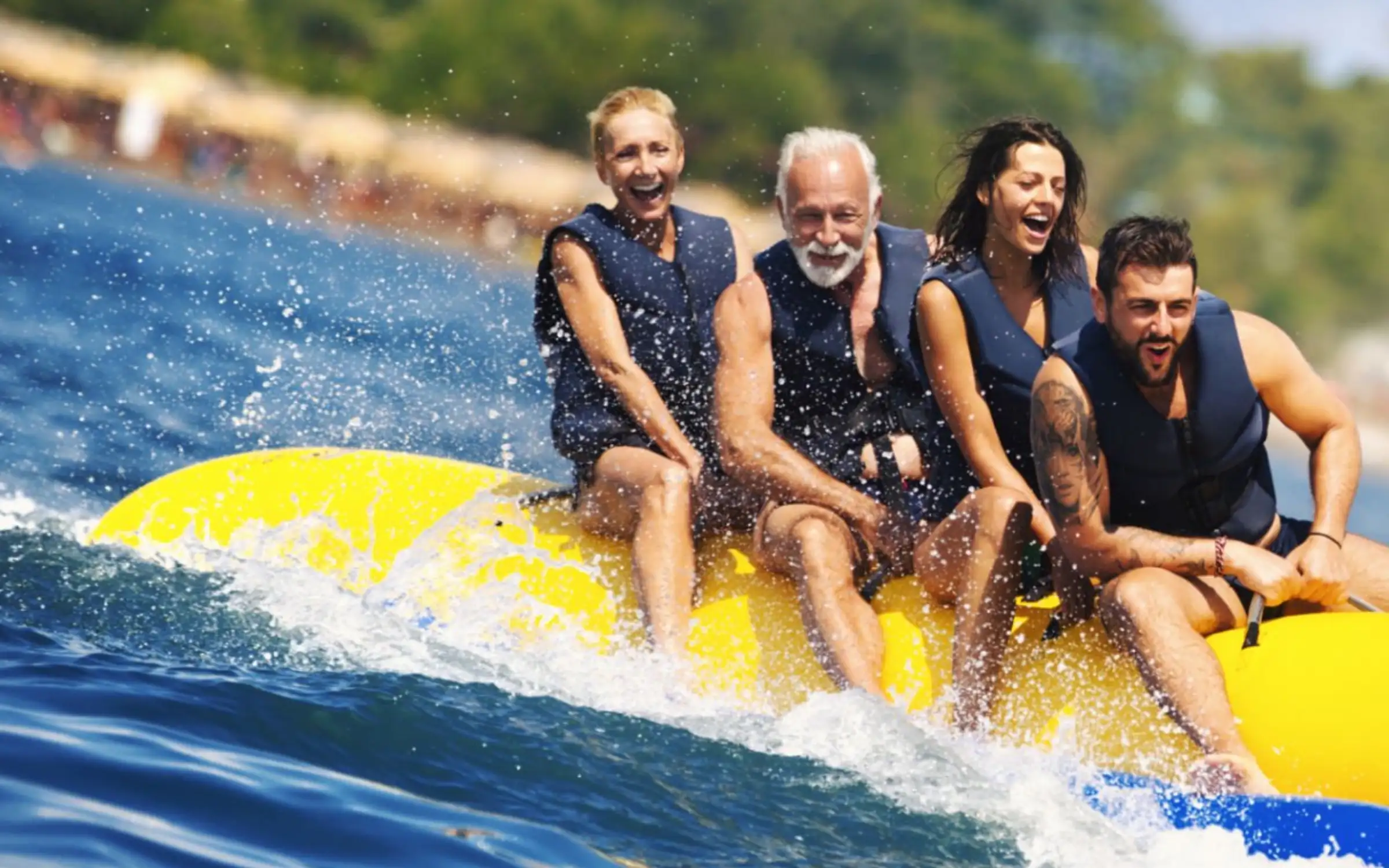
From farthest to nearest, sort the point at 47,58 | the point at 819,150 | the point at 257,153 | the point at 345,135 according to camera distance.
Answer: the point at 345,135 < the point at 257,153 < the point at 47,58 < the point at 819,150

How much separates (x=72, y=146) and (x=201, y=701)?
30.8 m

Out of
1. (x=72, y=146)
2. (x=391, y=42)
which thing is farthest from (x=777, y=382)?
(x=391, y=42)

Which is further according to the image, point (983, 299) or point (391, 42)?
point (391, 42)

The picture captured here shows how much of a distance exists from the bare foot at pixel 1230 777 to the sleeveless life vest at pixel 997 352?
830 millimetres

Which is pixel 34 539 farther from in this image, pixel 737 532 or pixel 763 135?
pixel 763 135

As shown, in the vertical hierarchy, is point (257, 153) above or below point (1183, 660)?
above

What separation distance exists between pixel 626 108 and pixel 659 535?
1122mm

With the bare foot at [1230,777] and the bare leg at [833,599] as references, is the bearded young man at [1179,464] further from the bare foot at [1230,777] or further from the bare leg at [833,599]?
the bare leg at [833,599]

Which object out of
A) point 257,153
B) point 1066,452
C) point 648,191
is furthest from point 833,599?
point 257,153

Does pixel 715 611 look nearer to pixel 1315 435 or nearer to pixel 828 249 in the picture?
pixel 828 249

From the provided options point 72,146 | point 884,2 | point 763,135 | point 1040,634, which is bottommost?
point 1040,634

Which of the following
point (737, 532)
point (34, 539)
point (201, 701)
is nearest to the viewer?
point (201, 701)

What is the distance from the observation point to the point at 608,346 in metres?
4.76

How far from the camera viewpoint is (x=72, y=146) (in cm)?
3272
